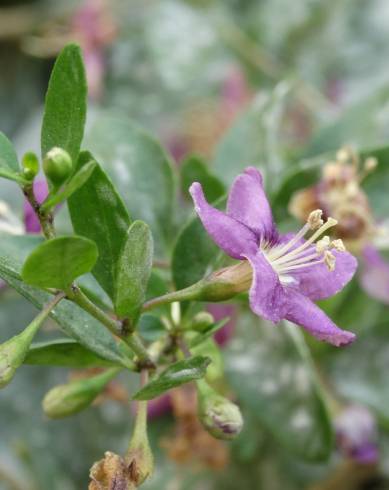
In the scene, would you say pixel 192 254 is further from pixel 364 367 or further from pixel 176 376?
pixel 364 367

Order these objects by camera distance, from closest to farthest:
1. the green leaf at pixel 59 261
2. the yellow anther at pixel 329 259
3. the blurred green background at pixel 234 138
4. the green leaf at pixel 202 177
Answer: the green leaf at pixel 59 261, the yellow anther at pixel 329 259, the green leaf at pixel 202 177, the blurred green background at pixel 234 138

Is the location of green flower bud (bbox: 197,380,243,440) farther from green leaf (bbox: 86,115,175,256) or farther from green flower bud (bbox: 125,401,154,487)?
green leaf (bbox: 86,115,175,256)

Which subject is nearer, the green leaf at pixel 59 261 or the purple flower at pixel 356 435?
the green leaf at pixel 59 261

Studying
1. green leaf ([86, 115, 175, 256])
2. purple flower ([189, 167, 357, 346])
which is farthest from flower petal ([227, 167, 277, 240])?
green leaf ([86, 115, 175, 256])

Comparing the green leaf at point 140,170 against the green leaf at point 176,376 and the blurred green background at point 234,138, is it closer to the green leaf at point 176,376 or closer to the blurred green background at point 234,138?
the blurred green background at point 234,138

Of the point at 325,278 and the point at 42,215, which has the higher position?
the point at 42,215

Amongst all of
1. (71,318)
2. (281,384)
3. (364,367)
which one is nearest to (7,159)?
(71,318)

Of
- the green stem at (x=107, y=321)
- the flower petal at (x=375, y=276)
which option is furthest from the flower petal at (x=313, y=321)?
the flower petal at (x=375, y=276)

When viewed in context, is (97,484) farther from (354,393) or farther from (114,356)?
(354,393)
